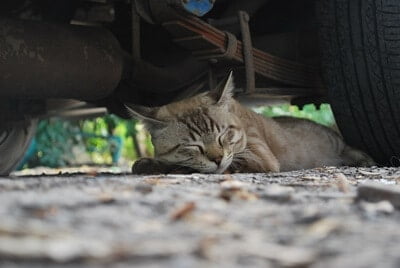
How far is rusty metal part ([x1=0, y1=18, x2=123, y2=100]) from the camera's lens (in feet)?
10.3

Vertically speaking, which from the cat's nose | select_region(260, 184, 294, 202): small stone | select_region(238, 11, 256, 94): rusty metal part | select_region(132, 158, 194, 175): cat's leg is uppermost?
select_region(238, 11, 256, 94): rusty metal part

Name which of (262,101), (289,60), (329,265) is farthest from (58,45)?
(329,265)

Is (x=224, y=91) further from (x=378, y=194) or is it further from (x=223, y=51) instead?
(x=378, y=194)

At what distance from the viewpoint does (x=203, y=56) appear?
11.5ft

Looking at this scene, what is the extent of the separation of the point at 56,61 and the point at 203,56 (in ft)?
2.43

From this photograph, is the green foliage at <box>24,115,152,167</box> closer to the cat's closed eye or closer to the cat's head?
the cat's head

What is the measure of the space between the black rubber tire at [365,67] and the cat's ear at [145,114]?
990mm

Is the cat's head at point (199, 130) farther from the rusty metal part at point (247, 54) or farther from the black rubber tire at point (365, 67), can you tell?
the black rubber tire at point (365, 67)

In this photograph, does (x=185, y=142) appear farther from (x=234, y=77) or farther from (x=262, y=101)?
(x=262, y=101)

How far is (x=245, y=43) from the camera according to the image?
362 cm

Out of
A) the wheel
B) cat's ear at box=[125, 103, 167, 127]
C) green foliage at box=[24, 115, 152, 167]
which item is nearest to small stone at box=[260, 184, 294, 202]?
cat's ear at box=[125, 103, 167, 127]

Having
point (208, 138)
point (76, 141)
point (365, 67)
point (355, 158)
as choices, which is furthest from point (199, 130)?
point (76, 141)

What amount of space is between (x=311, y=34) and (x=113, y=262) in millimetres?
3154

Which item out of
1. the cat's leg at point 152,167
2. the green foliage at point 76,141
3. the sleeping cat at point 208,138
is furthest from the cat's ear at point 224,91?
the green foliage at point 76,141
